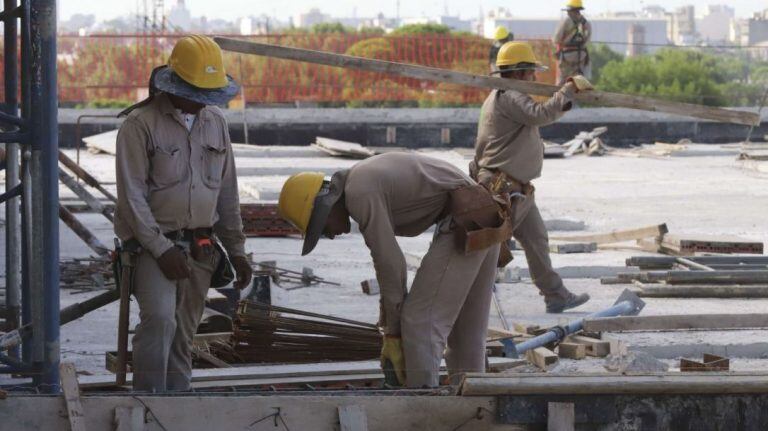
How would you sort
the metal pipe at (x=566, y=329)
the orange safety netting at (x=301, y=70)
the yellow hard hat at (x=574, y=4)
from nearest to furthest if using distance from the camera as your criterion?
the metal pipe at (x=566, y=329), the yellow hard hat at (x=574, y=4), the orange safety netting at (x=301, y=70)

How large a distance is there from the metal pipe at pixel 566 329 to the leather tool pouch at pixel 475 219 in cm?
182

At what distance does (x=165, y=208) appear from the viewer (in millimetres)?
6879

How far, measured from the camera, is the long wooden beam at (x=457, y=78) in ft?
28.9

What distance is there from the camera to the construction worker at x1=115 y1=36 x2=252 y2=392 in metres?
6.73

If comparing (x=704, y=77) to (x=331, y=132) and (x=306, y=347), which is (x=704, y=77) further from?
(x=306, y=347)

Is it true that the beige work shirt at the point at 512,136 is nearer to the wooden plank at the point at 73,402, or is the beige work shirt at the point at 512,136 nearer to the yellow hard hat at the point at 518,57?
the yellow hard hat at the point at 518,57

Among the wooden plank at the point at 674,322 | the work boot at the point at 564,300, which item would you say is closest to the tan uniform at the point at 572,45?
the work boot at the point at 564,300

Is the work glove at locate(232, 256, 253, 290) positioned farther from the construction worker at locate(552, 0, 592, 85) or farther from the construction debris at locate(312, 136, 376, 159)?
the construction debris at locate(312, 136, 376, 159)

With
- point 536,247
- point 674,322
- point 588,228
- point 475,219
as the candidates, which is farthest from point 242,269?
point 588,228

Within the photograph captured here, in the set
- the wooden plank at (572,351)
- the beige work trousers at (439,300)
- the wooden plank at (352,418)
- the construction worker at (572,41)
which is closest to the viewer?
the wooden plank at (352,418)

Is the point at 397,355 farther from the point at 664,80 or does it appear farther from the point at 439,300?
the point at 664,80

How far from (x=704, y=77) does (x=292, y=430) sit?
39.6 metres

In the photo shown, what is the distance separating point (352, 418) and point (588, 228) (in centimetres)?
1146

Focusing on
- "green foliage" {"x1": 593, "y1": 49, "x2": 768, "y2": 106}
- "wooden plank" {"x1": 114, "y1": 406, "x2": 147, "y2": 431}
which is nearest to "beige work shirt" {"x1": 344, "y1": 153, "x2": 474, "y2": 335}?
"wooden plank" {"x1": 114, "y1": 406, "x2": 147, "y2": 431}
